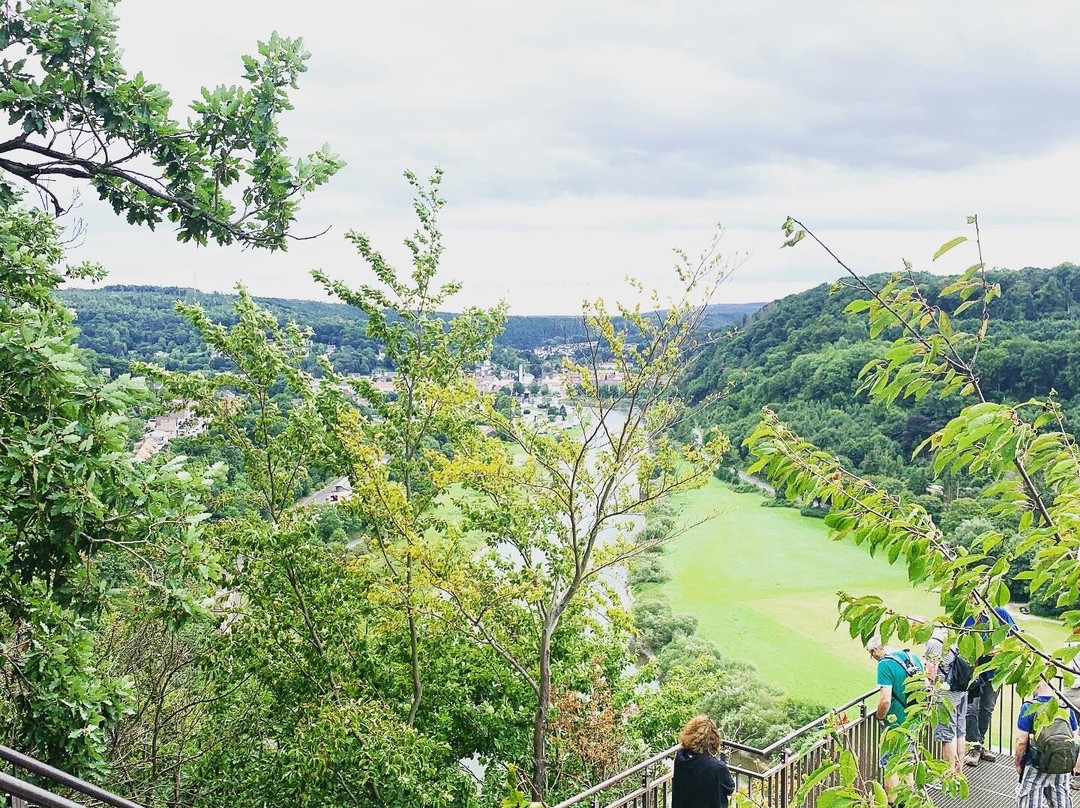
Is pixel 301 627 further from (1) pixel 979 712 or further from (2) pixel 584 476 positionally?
(1) pixel 979 712

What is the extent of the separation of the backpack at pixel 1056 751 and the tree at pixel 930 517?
3.17 meters

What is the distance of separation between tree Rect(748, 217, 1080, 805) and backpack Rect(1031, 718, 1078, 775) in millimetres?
3173

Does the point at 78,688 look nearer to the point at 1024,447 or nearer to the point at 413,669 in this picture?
the point at 1024,447

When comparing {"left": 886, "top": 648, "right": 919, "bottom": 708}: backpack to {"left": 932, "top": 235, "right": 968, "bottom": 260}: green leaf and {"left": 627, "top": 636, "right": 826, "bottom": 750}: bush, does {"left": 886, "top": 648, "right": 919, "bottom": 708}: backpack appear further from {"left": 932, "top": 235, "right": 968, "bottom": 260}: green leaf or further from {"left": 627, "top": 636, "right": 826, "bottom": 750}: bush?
{"left": 627, "top": 636, "right": 826, "bottom": 750}: bush

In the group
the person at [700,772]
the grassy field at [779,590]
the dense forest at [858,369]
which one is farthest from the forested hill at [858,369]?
→ the person at [700,772]

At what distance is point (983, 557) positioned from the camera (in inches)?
74.2

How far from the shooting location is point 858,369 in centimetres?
3428

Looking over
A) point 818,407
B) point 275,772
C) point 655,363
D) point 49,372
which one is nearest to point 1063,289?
point 818,407

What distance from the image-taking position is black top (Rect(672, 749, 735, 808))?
409cm

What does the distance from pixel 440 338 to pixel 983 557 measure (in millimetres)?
8215

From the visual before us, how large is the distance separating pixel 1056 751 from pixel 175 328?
104ft

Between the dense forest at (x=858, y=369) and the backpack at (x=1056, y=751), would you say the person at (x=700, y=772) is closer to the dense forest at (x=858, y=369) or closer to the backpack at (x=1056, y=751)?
the backpack at (x=1056, y=751)

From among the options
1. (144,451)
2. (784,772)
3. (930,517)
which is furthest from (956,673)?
(144,451)

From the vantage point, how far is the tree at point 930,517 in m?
1.83
